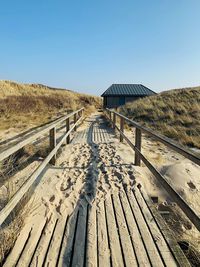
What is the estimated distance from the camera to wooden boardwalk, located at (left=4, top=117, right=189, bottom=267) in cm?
255

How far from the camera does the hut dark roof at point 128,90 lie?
115 ft

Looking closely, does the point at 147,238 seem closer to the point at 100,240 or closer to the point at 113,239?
the point at 113,239

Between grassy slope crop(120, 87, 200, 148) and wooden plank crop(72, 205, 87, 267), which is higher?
grassy slope crop(120, 87, 200, 148)

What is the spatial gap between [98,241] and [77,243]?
9.6 inches

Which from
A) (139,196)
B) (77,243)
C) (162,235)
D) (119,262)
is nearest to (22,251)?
(77,243)

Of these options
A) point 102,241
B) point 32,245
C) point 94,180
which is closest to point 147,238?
point 102,241

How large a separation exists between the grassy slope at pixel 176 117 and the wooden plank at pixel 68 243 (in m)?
9.05

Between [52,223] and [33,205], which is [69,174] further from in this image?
[52,223]

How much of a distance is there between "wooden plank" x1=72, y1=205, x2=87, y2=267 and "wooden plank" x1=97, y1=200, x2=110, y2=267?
0.57 ft

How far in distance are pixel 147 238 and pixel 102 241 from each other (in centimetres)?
54

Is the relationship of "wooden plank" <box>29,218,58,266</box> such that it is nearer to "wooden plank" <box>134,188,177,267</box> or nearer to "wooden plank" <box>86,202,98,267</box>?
"wooden plank" <box>86,202,98,267</box>

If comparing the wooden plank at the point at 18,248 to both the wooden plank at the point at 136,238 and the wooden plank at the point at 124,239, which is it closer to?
the wooden plank at the point at 124,239

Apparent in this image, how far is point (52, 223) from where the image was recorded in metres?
3.28

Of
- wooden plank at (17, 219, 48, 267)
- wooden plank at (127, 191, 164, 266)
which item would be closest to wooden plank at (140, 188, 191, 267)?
wooden plank at (127, 191, 164, 266)
